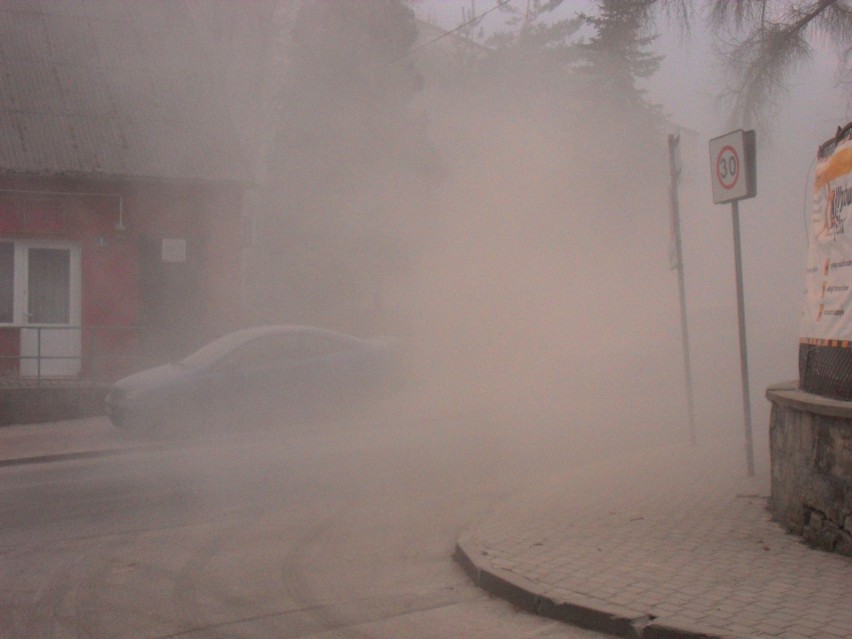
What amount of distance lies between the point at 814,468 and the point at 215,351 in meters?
7.70

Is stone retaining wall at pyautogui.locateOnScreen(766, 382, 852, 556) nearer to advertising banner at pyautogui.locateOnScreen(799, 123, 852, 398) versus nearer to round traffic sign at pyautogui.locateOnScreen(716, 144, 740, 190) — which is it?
advertising banner at pyautogui.locateOnScreen(799, 123, 852, 398)

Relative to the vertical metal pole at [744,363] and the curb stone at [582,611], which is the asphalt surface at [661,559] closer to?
the curb stone at [582,611]

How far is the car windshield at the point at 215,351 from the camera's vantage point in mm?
10984

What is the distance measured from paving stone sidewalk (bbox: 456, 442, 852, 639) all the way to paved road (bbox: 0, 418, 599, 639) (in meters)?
0.20

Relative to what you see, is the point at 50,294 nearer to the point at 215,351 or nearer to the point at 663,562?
the point at 215,351

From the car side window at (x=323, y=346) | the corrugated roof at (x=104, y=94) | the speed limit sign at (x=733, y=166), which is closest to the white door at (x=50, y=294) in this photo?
the corrugated roof at (x=104, y=94)

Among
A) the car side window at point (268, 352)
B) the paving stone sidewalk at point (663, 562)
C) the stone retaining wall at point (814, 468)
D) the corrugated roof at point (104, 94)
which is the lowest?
the paving stone sidewalk at point (663, 562)

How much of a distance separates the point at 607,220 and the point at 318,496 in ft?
73.9

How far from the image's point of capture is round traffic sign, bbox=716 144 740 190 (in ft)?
23.3

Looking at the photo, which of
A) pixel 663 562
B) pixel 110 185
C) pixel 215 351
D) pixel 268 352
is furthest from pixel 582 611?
pixel 110 185

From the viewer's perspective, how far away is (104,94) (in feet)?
48.8

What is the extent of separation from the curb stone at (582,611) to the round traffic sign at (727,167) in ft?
12.3

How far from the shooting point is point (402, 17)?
77.5ft

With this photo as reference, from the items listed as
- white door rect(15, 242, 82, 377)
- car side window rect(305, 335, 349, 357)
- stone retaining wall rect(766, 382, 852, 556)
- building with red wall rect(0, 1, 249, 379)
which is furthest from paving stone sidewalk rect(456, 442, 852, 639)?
white door rect(15, 242, 82, 377)
